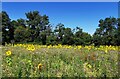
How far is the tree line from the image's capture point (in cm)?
3256

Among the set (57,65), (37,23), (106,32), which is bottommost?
(57,65)

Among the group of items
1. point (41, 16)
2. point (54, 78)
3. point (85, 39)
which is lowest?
point (54, 78)

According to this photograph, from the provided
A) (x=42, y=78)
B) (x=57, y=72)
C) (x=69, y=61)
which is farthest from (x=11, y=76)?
(x=69, y=61)

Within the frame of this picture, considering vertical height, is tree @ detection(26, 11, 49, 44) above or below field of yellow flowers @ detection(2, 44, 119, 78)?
above

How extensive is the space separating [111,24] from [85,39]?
13.0 ft

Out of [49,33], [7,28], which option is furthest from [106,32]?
[7,28]

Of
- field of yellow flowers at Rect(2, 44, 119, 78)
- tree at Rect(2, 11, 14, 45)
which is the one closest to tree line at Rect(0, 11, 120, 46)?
tree at Rect(2, 11, 14, 45)

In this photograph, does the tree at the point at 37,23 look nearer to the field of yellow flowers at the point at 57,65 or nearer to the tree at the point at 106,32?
the tree at the point at 106,32

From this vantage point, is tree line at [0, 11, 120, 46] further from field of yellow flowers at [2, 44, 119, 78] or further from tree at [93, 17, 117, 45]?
field of yellow flowers at [2, 44, 119, 78]

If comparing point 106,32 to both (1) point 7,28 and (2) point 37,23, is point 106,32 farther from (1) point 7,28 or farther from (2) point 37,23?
(1) point 7,28

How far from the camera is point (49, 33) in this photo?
34.2 meters

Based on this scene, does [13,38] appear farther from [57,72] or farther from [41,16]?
[57,72]

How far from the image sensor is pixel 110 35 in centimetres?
3369

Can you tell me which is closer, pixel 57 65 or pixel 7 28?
pixel 57 65
